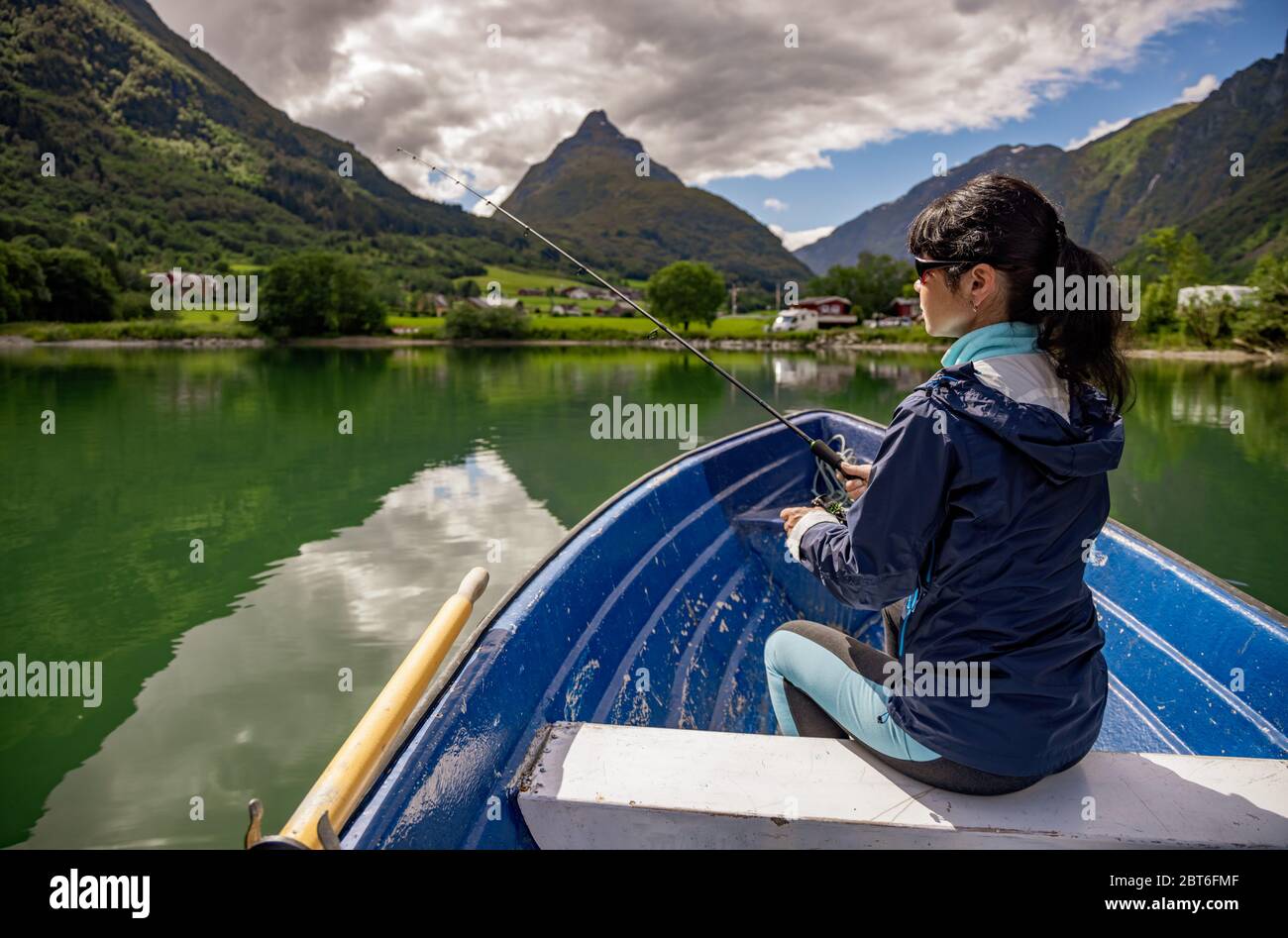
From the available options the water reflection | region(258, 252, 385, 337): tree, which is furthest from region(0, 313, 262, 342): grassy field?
the water reflection

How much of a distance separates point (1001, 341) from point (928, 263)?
0.27 meters

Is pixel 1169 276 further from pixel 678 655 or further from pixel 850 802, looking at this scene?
pixel 850 802

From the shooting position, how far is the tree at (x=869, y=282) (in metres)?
95.9

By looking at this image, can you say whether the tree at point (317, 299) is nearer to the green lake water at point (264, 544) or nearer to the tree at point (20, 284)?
the tree at point (20, 284)

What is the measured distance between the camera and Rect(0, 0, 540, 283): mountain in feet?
374

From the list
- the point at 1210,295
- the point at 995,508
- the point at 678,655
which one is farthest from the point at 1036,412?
the point at 1210,295

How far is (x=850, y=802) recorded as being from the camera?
1.84 m

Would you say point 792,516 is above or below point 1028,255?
below

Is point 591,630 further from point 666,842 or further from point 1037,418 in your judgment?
point 1037,418

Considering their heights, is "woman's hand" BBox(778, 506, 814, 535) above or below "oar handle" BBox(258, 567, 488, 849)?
above

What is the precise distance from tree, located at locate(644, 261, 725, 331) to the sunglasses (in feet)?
276

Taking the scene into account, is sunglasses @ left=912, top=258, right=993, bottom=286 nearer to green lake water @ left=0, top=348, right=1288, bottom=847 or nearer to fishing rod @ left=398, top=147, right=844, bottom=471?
fishing rod @ left=398, top=147, right=844, bottom=471
